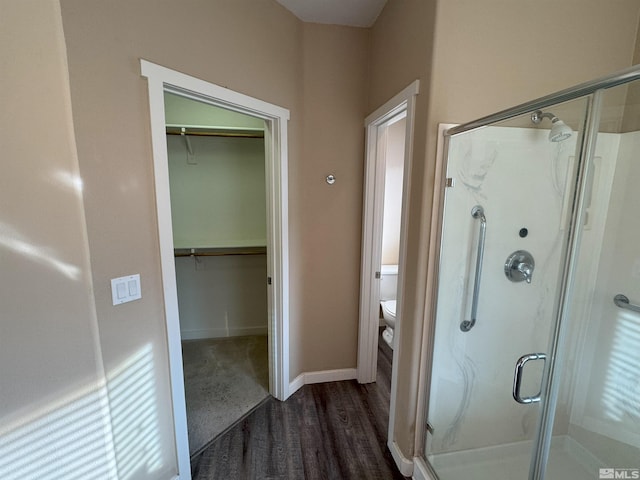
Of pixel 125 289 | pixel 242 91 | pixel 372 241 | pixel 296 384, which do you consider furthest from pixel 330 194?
pixel 296 384

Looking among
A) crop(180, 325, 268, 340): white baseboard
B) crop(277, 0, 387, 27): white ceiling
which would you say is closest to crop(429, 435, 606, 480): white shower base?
crop(180, 325, 268, 340): white baseboard

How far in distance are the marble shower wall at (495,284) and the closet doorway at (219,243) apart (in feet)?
4.98

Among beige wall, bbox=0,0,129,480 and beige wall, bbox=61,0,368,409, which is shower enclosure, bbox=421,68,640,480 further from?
beige wall, bbox=0,0,129,480

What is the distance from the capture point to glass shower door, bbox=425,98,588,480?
145cm

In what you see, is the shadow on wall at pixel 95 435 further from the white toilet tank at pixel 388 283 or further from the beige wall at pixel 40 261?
the white toilet tank at pixel 388 283

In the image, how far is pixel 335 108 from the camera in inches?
85.6

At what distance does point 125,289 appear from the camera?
1248mm

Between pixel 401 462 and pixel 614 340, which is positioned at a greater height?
pixel 614 340

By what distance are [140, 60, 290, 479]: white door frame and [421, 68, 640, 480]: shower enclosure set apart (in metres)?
1.07

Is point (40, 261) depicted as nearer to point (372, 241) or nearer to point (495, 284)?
point (372, 241)

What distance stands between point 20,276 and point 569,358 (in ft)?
8.62

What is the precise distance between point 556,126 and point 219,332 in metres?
3.36

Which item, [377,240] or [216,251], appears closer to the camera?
[377,240]

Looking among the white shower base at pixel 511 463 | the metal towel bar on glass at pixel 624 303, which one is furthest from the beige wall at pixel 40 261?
the metal towel bar on glass at pixel 624 303
